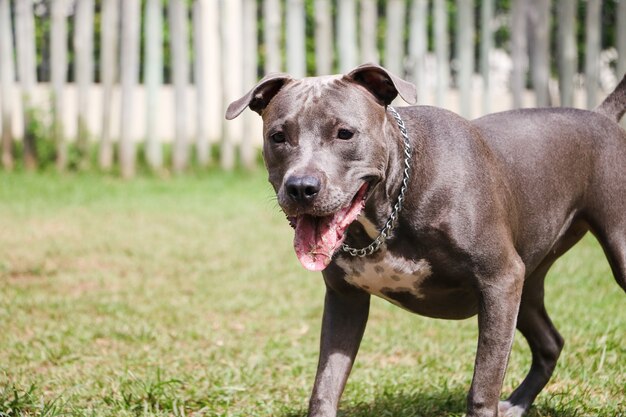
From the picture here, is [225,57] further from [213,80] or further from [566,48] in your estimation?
[566,48]

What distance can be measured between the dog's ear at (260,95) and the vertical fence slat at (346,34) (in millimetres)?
6992

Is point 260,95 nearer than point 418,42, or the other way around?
point 260,95

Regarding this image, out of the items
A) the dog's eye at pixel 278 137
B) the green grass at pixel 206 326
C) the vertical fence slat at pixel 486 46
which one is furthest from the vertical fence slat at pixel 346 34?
the dog's eye at pixel 278 137

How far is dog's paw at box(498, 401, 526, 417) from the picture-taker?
444 cm

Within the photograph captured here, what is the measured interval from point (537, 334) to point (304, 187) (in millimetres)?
1826

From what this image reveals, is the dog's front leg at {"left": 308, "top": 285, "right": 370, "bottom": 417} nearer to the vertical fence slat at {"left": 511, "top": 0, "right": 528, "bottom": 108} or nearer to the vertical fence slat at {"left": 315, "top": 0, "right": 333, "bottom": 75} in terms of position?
the vertical fence slat at {"left": 315, "top": 0, "right": 333, "bottom": 75}

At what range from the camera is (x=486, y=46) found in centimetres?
1105

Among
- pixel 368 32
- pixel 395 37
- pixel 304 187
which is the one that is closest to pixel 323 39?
pixel 368 32

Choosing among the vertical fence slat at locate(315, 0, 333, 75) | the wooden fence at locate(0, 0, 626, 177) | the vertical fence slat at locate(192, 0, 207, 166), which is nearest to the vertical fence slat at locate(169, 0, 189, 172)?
the wooden fence at locate(0, 0, 626, 177)

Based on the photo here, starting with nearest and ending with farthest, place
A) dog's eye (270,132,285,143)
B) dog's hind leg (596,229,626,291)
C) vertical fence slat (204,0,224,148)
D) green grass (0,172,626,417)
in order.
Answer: dog's eye (270,132,285,143) < dog's hind leg (596,229,626,291) < green grass (0,172,626,417) < vertical fence slat (204,0,224,148)

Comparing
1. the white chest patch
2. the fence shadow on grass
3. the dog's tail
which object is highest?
the dog's tail

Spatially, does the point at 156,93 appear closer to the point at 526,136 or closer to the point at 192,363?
the point at 192,363

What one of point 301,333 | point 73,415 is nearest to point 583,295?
point 301,333

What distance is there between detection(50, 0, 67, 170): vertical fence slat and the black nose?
7970mm
